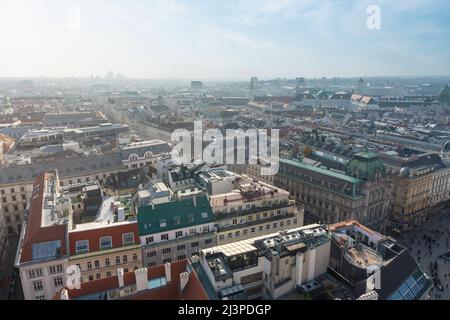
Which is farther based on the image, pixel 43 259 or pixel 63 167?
pixel 63 167

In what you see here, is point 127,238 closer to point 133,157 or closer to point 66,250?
point 66,250

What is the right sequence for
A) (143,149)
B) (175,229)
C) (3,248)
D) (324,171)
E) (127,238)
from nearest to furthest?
(127,238) < (175,229) < (3,248) < (324,171) < (143,149)

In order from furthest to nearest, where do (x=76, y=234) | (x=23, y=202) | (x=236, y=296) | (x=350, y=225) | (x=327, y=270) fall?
(x=23, y=202)
(x=350, y=225)
(x=76, y=234)
(x=327, y=270)
(x=236, y=296)

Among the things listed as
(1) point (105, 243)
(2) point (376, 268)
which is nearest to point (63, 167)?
(1) point (105, 243)

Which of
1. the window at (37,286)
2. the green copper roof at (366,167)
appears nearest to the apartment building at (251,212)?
the green copper roof at (366,167)

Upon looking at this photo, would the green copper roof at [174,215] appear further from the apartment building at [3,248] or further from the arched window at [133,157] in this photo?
the arched window at [133,157]
